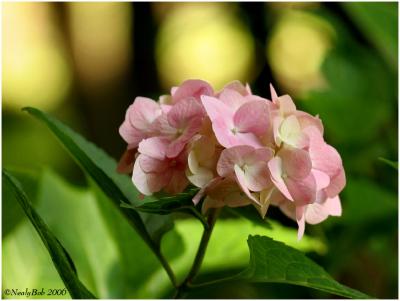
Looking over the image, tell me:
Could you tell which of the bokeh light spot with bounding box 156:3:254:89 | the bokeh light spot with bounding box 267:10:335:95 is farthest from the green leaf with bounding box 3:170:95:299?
the bokeh light spot with bounding box 156:3:254:89

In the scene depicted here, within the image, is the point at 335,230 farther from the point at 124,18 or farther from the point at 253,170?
the point at 124,18

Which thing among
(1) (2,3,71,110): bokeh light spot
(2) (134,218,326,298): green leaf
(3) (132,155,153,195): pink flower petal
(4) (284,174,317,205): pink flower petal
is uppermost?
(3) (132,155,153,195): pink flower petal

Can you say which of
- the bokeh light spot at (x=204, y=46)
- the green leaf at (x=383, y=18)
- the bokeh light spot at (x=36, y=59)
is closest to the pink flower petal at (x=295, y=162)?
the green leaf at (x=383, y=18)

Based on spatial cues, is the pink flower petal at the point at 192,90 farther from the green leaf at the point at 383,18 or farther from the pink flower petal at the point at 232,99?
the green leaf at the point at 383,18

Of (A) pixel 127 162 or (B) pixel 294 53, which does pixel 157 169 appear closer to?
(A) pixel 127 162

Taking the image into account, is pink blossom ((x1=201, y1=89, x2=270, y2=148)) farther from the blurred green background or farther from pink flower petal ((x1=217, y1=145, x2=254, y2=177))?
the blurred green background

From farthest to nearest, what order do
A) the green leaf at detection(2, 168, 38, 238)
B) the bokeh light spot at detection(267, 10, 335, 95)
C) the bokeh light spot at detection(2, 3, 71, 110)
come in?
the bokeh light spot at detection(2, 3, 71, 110) → the bokeh light spot at detection(267, 10, 335, 95) → the green leaf at detection(2, 168, 38, 238)
